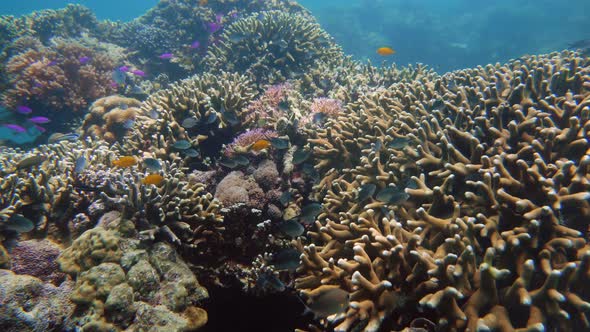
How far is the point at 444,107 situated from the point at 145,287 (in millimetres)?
4476

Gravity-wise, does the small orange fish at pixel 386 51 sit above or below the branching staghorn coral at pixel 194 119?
above

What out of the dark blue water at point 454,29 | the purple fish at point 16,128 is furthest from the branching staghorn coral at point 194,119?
the dark blue water at point 454,29

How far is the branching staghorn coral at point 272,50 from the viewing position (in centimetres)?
855

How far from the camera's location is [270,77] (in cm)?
820

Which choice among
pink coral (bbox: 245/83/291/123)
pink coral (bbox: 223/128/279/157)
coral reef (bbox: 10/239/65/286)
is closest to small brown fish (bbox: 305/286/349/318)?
coral reef (bbox: 10/239/65/286)

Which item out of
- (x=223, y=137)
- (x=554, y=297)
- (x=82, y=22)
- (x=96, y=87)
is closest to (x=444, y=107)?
(x=554, y=297)

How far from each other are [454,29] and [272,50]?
2448cm

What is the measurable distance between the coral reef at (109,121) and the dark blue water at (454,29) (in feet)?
73.2

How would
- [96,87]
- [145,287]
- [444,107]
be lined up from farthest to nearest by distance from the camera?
[96,87] < [444,107] < [145,287]

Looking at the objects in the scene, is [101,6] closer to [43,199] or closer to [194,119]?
[194,119]

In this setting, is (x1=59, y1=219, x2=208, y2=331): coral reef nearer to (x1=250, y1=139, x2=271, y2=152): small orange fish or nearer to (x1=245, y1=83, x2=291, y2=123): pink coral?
(x1=250, y1=139, x2=271, y2=152): small orange fish

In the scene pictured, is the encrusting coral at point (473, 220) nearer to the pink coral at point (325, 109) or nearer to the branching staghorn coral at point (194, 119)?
the pink coral at point (325, 109)

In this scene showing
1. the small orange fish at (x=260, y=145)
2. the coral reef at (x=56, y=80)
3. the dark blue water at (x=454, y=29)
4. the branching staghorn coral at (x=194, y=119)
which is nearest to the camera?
the small orange fish at (x=260, y=145)

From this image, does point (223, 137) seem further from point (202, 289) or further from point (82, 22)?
point (82, 22)
